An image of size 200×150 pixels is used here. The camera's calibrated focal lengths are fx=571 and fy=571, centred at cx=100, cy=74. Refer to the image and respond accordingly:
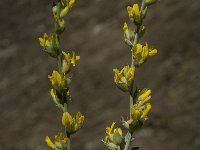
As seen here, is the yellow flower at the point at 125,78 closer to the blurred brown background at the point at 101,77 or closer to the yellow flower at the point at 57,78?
the yellow flower at the point at 57,78

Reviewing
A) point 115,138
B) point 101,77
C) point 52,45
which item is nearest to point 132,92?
point 115,138

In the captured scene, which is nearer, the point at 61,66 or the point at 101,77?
the point at 61,66

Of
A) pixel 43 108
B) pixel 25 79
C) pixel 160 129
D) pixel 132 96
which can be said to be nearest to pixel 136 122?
pixel 132 96

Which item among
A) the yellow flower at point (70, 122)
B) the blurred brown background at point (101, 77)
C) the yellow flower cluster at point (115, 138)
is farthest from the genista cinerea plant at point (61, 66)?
the blurred brown background at point (101, 77)

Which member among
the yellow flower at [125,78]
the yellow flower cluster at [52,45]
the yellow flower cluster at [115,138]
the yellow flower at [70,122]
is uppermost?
the yellow flower cluster at [52,45]

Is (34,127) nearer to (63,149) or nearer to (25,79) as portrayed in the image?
(25,79)

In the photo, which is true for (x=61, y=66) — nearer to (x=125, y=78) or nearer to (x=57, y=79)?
(x=57, y=79)

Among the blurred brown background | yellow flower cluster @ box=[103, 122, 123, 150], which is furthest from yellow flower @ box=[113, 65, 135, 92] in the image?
the blurred brown background

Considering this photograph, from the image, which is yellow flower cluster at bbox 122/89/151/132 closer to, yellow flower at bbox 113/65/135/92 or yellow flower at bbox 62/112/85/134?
yellow flower at bbox 113/65/135/92
